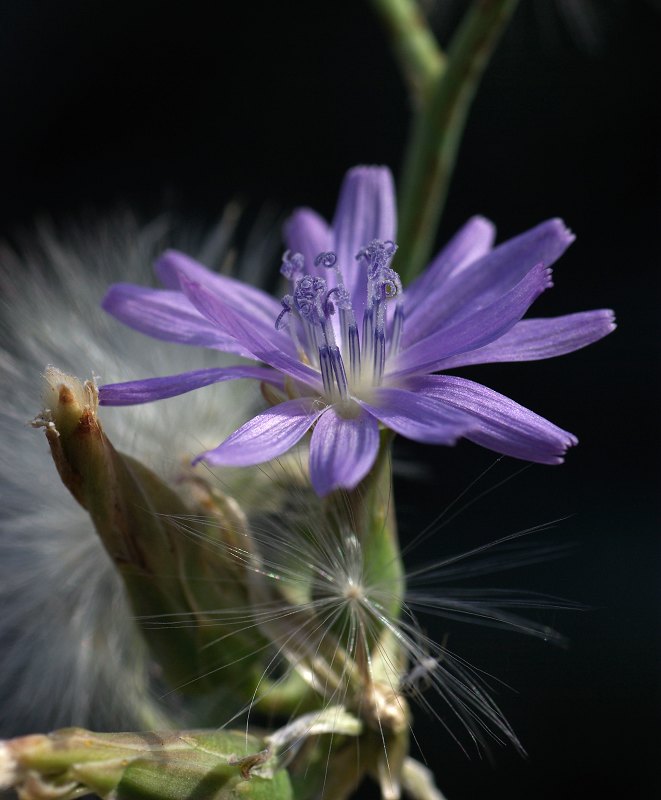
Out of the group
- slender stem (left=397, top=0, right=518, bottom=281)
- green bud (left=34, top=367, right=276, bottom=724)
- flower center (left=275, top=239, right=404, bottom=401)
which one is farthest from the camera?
slender stem (left=397, top=0, right=518, bottom=281)

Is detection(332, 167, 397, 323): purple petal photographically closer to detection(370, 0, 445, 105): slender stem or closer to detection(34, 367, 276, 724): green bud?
detection(370, 0, 445, 105): slender stem

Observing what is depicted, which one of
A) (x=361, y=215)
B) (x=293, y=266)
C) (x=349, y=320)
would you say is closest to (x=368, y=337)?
(x=349, y=320)

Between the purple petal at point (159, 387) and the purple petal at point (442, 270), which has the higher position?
the purple petal at point (442, 270)

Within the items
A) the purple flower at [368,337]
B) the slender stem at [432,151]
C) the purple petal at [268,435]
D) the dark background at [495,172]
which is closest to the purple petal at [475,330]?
the purple flower at [368,337]

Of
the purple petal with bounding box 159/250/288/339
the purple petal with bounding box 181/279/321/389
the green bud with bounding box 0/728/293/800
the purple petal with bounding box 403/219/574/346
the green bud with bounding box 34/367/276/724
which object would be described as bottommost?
the green bud with bounding box 0/728/293/800

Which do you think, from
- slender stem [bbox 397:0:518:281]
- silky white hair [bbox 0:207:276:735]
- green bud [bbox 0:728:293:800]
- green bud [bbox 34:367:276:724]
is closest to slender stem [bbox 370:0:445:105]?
slender stem [bbox 397:0:518:281]

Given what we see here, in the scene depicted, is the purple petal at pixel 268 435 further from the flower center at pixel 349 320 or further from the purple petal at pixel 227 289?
the purple petal at pixel 227 289
